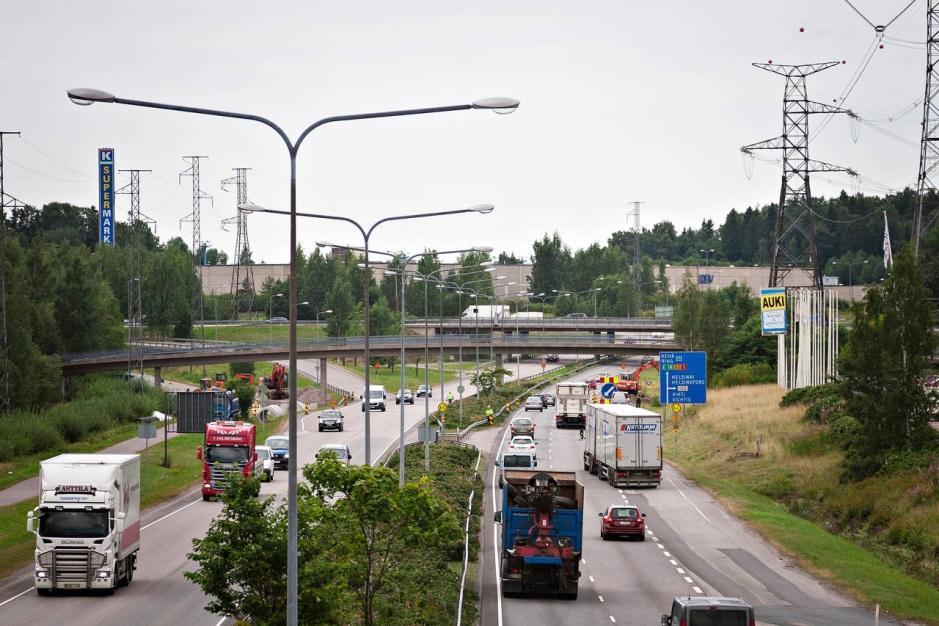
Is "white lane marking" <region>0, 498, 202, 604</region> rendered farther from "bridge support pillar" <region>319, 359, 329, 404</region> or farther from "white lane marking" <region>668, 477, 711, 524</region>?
"bridge support pillar" <region>319, 359, 329, 404</region>

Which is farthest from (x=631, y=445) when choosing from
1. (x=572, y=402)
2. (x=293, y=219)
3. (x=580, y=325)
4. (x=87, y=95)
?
(x=580, y=325)

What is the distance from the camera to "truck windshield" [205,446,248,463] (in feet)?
168

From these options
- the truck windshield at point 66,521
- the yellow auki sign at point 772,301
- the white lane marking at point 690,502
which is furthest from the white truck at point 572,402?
the truck windshield at point 66,521

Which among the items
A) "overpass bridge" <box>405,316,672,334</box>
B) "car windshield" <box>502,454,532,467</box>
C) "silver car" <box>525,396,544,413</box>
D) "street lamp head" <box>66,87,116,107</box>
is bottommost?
"silver car" <box>525,396,544,413</box>

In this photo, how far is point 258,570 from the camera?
21047 millimetres

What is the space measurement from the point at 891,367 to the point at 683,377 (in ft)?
64.7

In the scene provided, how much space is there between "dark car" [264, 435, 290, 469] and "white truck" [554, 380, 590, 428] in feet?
→ 101

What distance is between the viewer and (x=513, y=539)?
32000 mm


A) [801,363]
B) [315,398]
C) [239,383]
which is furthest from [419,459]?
[315,398]

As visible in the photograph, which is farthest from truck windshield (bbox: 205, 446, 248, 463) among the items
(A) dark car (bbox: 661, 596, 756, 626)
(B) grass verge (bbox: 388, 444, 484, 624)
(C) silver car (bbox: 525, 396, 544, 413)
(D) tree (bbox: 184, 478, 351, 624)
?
(C) silver car (bbox: 525, 396, 544, 413)

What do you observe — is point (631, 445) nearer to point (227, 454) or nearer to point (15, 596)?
point (227, 454)

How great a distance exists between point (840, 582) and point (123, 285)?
131098 millimetres

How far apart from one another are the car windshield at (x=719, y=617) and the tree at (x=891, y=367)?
3067 centimetres

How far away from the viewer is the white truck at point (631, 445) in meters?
56.4
